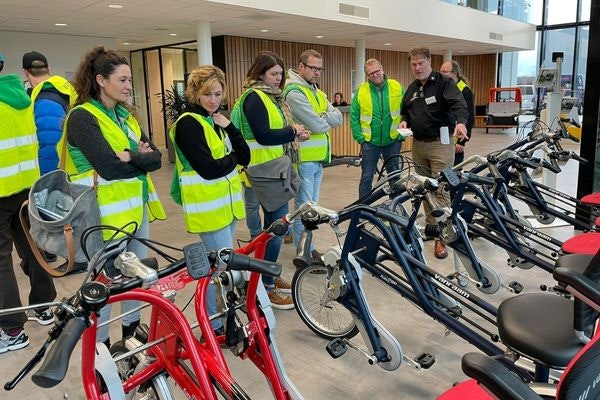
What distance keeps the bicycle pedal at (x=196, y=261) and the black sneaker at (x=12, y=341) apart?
5.86ft

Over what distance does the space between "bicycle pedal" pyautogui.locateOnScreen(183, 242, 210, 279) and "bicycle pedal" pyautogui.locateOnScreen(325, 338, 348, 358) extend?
1072mm

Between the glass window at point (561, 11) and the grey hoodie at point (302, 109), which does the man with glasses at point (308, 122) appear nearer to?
the grey hoodie at point (302, 109)

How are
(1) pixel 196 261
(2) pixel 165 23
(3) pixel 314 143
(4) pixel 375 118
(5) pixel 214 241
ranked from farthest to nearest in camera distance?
(2) pixel 165 23
(4) pixel 375 118
(3) pixel 314 143
(5) pixel 214 241
(1) pixel 196 261

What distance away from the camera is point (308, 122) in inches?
127

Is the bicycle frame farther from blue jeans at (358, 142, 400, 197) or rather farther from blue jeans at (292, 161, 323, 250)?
blue jeans at (358, 142, 400, 197)

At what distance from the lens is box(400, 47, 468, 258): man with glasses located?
369 centimetres

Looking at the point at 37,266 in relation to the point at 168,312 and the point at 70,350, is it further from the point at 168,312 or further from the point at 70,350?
the point at 70,350

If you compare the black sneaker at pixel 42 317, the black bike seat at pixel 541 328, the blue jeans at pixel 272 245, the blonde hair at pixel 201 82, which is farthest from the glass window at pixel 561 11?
the black sneaker at pixel 42 317

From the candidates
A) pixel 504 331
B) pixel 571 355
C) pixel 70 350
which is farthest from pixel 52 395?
pixel 571 355

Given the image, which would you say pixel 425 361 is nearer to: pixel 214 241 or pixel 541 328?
pixel 541 328

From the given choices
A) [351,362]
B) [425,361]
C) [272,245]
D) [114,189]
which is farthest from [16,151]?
[425,361]

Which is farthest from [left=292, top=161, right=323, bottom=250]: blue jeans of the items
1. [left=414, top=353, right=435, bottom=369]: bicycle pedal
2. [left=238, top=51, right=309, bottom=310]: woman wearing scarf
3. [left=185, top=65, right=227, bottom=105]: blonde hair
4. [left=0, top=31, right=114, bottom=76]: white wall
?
[left=0, top=31, right=114, bottom=76]: white wall

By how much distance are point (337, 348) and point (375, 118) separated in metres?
2.35

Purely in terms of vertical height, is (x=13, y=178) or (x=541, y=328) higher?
(x=13, y=178)
